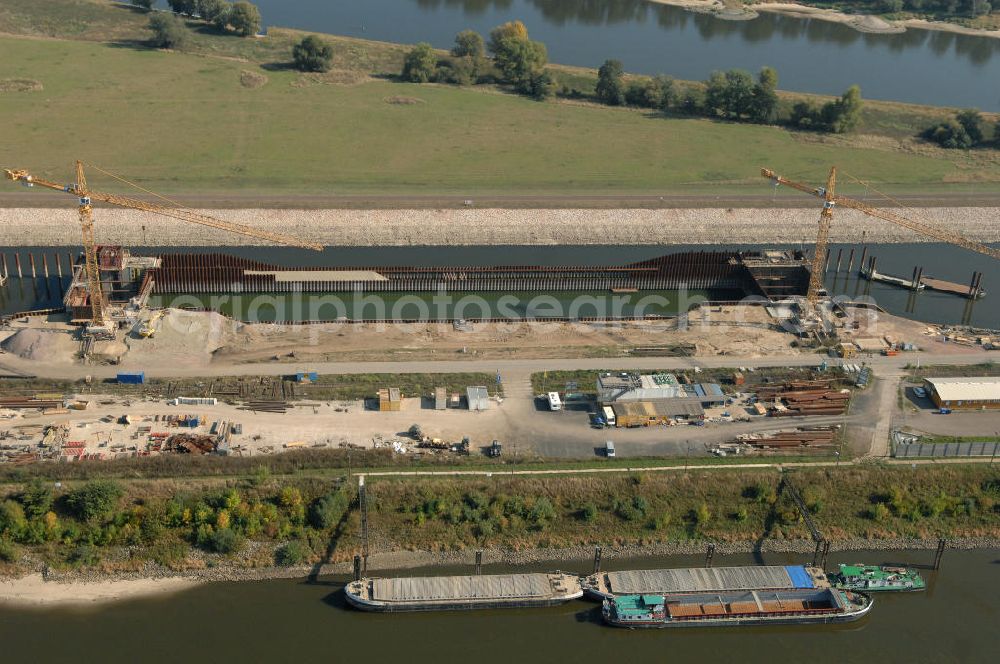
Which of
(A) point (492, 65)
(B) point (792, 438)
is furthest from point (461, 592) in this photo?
(A) point (492, 65)

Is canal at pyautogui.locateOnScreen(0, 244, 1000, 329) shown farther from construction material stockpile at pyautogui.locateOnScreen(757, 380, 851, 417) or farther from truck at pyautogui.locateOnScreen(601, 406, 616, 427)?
→ truck at pyautogui.locateOnScreen(601, 406, 616, 427)

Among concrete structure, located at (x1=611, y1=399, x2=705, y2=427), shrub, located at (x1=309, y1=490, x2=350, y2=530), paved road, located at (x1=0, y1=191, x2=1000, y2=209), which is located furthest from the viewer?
paved road, located at (x1=0, y1=191, x2=1000, y2=209)

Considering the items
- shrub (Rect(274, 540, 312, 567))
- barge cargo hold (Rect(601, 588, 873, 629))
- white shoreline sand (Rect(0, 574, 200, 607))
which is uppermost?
barge cargo hold (Rect(601, 588, 873, 629))

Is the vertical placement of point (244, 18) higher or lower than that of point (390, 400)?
higher

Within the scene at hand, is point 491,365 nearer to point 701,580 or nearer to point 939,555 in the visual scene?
point 701,580

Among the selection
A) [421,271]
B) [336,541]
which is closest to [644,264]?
[421,271]

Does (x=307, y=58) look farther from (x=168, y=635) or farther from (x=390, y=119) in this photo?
(x=168, y=635)

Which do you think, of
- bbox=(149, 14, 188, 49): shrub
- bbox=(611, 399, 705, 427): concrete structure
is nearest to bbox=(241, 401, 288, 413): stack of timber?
bbox=(611, 399, 705, 427): concrete structure
